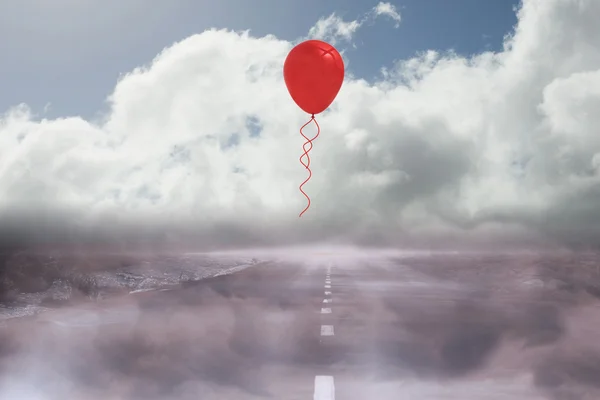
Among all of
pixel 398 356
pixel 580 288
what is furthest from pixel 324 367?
pixel 580 288

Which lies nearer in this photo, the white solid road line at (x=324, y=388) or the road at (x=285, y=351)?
the white solid road line at (x=324, y=388)

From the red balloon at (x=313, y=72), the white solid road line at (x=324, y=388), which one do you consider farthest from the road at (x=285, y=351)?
the red balloon at (x=313, y=72)

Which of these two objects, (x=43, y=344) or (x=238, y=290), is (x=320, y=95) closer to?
(x=43, y=344)

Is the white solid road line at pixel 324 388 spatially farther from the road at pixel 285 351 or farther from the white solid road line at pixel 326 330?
the white solid road line at pixel 326 330

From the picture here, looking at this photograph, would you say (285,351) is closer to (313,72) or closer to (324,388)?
(324,388)

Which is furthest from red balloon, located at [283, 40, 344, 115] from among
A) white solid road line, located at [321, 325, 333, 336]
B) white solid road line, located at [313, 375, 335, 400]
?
white solid road line, located at [313, 375, 335, 400]

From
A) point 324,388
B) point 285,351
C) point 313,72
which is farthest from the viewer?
point 313,72

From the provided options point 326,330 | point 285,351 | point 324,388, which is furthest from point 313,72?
point 324,388

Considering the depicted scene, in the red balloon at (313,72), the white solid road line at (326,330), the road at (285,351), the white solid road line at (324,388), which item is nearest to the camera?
the white solid road line at (324,388)
